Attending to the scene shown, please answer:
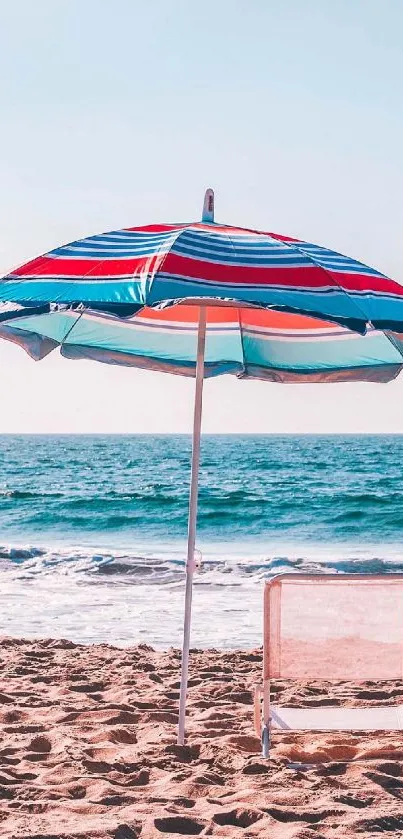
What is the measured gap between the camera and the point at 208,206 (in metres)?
4.37

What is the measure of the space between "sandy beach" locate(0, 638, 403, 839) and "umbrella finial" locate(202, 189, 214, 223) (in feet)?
7.79

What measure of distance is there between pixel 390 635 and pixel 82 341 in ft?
7.12

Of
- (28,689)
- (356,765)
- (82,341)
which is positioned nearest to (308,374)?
(82,341)

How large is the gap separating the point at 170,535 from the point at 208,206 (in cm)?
1782

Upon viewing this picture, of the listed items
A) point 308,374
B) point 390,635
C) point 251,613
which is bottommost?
point 251,613

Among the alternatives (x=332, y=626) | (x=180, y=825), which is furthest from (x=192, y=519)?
(x=180, y=825)

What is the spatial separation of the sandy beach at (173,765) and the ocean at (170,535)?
2559 mm

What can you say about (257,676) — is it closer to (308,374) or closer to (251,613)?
(308,374)

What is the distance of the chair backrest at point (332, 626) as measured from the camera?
164 inches

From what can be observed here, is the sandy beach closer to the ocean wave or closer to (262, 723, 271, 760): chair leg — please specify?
(262, 723, 271, 760): chair leg

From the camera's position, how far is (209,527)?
914 inches

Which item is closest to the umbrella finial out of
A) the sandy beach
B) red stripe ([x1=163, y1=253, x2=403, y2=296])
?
red stripe ([x1=163, y1=253, x2=403, y2=296])

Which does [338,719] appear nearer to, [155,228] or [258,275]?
[258,275]

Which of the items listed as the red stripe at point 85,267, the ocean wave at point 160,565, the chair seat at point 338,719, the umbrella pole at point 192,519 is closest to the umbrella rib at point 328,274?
the umbrella pole at point 192,519
